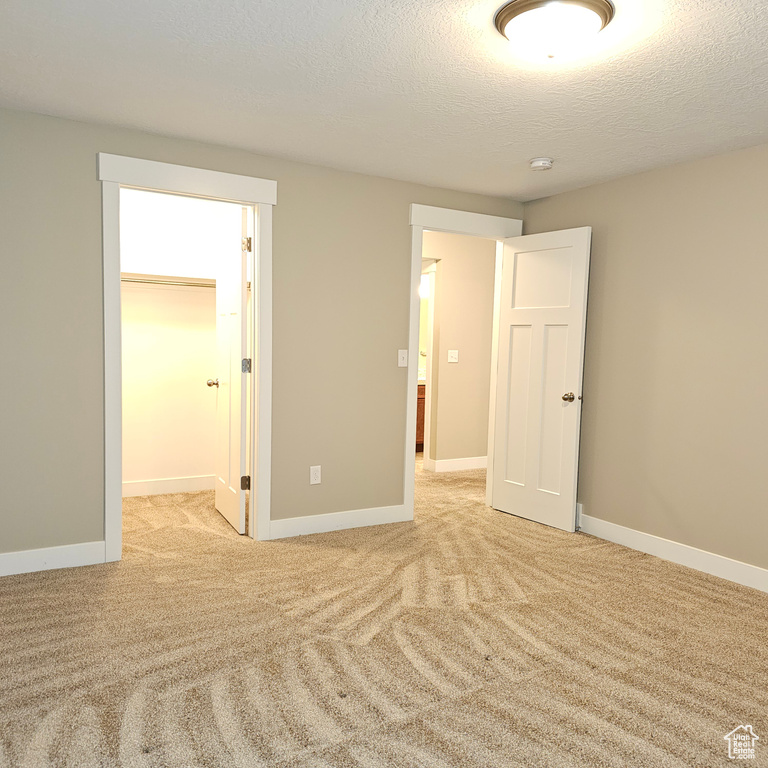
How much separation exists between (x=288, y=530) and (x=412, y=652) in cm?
159


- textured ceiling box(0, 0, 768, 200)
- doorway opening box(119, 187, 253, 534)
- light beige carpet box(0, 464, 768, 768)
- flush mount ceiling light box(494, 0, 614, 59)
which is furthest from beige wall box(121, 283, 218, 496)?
flush mount ceiling light box(494, 0, 614, 59)

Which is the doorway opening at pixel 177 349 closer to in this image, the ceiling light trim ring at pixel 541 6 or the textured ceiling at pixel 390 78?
the textured ceiling at pixel 390 78

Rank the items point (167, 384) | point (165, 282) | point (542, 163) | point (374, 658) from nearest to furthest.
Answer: point (374, 658) < point (542, 163) < point (165, 282) < point (167, 384)

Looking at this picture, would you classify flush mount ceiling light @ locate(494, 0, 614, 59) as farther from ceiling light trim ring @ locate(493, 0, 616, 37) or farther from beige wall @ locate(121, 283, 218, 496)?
beige wall @ locate(121, 283, 218, 496)

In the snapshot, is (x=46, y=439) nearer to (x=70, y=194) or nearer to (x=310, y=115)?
(x=70, y=194)

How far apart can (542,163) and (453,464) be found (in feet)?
10.6

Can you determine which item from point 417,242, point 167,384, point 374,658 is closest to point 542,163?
point 417,242

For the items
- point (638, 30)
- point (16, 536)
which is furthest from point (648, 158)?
Answer: point (16, 536)

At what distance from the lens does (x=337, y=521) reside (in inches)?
161

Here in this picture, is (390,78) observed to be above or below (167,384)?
above

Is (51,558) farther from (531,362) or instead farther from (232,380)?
(531,362)

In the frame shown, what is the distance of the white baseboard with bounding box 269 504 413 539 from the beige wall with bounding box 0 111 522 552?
0.17 ft

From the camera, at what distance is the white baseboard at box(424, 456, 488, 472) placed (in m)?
6.00

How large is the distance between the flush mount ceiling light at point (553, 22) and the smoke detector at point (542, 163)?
140 cm
